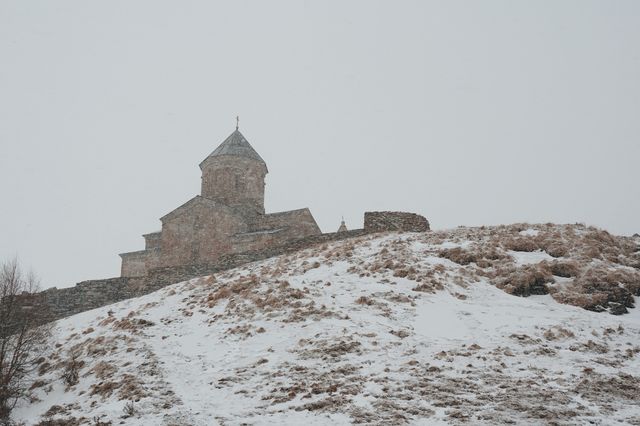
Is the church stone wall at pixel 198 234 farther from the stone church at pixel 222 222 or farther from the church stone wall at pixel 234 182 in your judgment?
the church stone wall at pixel 234 182

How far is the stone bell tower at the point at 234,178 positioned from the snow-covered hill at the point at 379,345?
1501 centimetres

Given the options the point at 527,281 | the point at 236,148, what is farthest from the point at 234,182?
the point at 527,281

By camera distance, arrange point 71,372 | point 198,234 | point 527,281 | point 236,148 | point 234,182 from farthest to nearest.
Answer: point 236,148
point 234,182
point 198,234
point 527,281
point 71,372

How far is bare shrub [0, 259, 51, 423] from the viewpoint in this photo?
10.9m

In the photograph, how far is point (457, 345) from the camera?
959 centimetres

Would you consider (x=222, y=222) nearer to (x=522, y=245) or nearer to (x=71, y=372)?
(x=522, y=245)

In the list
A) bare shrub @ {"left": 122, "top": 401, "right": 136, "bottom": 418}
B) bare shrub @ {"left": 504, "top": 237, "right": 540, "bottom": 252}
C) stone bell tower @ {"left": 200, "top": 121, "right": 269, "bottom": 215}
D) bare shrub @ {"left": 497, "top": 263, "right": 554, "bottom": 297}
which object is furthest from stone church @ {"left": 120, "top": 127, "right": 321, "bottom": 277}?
bare shrub @ {"left": 122, "top": 401, "right": 136, "bottom": 418}

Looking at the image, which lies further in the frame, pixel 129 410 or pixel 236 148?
pixel 236 148

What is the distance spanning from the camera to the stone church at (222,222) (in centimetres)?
2834

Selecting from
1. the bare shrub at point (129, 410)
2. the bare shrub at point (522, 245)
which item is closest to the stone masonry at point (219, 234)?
the bare shrub at point (522, 245)

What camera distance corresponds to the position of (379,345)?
9625 mm

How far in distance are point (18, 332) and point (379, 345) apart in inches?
324

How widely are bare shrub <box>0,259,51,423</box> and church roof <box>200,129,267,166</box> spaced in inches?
792

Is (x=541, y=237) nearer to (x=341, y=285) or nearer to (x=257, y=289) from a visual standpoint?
(x=341, y=285)
